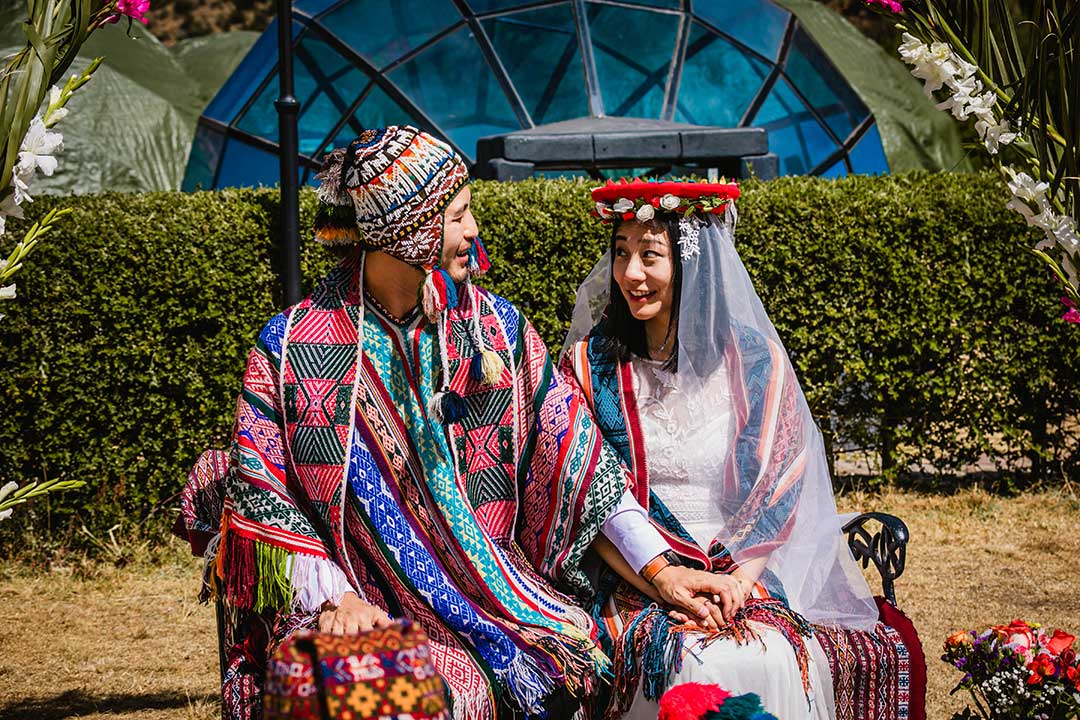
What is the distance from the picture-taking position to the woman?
3.08 meters

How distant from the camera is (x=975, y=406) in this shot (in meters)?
6.96

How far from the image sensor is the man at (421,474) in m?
2.70

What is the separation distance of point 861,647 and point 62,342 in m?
4.48

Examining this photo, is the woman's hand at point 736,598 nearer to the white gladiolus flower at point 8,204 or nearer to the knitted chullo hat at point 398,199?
the knitted chullo hat at point 398,199

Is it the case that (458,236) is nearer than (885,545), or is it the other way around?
(458,236)

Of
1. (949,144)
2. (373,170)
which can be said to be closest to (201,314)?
(373,170)

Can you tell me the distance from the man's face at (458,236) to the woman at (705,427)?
1.89 ft

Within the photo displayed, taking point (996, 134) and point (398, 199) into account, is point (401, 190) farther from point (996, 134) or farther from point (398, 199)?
point (996, 134)

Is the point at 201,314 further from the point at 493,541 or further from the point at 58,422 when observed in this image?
the point at 493,541

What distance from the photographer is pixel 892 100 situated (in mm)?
11945

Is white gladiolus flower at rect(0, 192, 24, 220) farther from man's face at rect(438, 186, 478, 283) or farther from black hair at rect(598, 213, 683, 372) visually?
black hair at rect(598, 213, 683, 372)

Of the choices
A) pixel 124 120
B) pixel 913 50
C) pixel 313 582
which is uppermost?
pixel 124 120

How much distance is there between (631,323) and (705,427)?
0.40 m

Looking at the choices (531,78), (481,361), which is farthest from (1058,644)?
(531,78)
